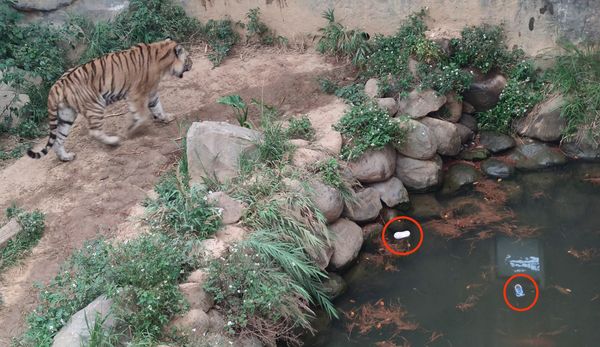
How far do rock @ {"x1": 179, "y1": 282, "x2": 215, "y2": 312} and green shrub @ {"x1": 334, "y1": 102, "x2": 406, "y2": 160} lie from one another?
242 centimetres

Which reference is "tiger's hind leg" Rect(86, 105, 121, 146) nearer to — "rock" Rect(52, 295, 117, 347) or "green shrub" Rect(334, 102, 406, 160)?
"green shrub" Rect(334, 102, 406, 160)

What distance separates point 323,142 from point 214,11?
321 cm

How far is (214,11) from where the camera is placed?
10.2 metres

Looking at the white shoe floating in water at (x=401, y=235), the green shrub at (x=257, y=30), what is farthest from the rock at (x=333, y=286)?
the green shrub at (x=257, y=30)

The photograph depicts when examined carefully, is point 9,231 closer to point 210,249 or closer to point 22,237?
point 22,237

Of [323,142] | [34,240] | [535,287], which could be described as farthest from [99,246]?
[535,287]

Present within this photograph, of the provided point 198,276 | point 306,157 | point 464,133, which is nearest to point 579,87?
point 464,133

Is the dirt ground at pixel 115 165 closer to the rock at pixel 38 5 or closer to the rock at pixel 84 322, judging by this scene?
the rock at pixel 84 322

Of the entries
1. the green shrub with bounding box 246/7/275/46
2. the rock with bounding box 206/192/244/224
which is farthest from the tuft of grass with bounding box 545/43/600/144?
the rock with bounding box 206/192/244/224

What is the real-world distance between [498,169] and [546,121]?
856 mm

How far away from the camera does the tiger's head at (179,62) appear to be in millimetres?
8688

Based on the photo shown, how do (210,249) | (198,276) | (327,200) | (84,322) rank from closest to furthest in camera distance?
(84,322), (198,276), (210,249), (327,200)

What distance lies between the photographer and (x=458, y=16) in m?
9.23

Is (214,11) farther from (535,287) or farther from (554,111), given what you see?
(535,287)
